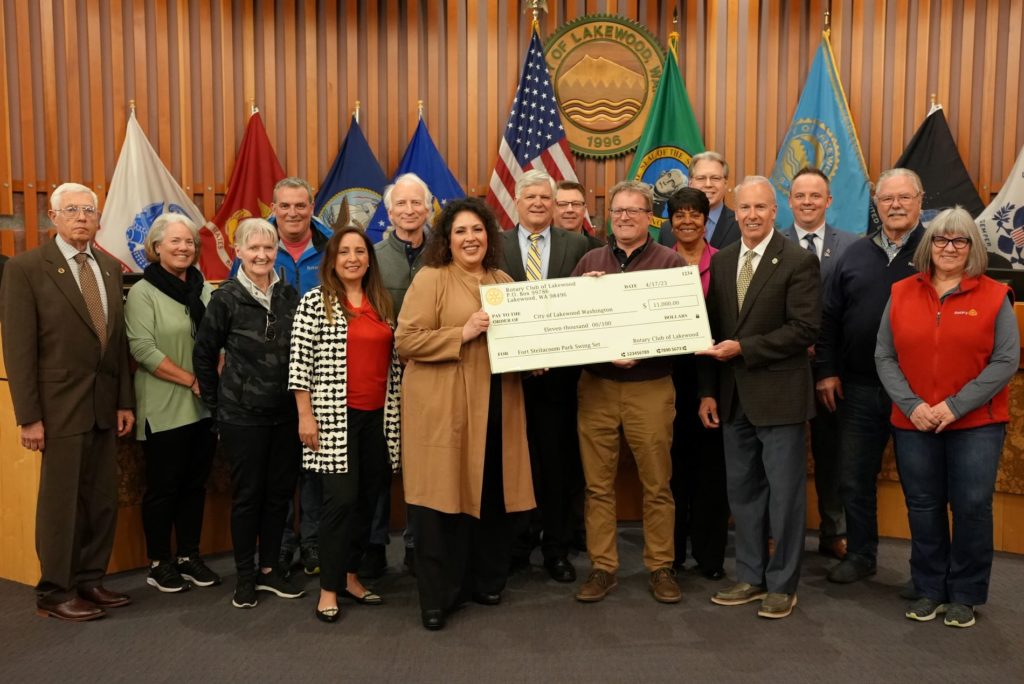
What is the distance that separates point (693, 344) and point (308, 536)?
6.84 ft

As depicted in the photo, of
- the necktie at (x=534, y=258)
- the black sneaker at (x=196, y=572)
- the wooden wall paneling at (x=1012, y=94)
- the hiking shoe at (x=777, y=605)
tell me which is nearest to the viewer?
the hiking shoe at (x=777, y=605)

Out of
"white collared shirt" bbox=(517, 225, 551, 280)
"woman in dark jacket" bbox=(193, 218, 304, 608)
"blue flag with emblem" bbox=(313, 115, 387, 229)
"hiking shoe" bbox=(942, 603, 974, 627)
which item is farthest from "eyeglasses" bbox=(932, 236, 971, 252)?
"blue flag with emblem" bbox=(313, 115, 387, 229)

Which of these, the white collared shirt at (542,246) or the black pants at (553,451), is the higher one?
the white collared shirt at (542,246)

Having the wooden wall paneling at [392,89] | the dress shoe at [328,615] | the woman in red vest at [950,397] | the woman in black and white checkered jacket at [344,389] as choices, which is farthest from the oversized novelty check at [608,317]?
the wooden wall paneling at [392,89]

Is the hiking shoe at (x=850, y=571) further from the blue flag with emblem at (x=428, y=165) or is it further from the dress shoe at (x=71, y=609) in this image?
the blue flag with emblem at (x=428, y=165)

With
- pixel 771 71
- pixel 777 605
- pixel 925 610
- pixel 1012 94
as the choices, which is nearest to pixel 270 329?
pixel 777 605

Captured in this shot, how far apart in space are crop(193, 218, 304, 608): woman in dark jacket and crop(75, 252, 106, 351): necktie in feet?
1.35

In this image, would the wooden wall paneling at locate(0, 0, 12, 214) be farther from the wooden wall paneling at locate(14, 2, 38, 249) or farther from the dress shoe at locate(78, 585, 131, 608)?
the dress shoe at locate(78, 585, 131, 608)

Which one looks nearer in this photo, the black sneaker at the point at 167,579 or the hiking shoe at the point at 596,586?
the hiking shoe at the point at 596,586

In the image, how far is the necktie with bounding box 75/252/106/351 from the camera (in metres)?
3.71

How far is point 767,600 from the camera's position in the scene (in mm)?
3660

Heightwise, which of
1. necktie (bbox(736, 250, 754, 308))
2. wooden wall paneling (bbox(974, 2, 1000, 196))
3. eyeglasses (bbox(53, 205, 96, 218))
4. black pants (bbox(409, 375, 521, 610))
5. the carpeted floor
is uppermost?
wooden wall paneling (bbox(974, 2, 1000, 196))

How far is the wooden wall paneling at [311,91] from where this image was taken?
247 inches

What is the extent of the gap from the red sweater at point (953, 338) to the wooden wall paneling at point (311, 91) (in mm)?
4290
